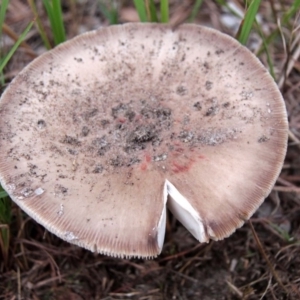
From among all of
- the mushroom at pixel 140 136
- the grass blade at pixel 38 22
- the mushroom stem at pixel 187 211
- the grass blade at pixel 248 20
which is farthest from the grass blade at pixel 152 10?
the mushroom stem at pixel 187 211

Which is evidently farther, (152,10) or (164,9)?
(152,10)

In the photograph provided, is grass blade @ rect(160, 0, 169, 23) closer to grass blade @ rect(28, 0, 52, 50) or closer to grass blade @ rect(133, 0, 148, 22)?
grass blade @ rect(133, 0, 148, 22)

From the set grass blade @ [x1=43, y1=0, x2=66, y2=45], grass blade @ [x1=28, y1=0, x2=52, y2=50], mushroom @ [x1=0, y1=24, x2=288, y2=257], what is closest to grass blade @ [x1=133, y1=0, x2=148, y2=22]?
mushroom @ [x1=0, y1=24, x2=288, y2=257]

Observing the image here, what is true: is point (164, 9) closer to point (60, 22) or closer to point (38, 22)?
point (60, 22)

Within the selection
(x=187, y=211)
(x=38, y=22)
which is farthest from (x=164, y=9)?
(x=187, y=211)

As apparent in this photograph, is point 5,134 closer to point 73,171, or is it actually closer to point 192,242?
point 73,171

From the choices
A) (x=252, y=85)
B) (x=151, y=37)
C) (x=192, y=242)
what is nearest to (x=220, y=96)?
(x=252, y=85)
